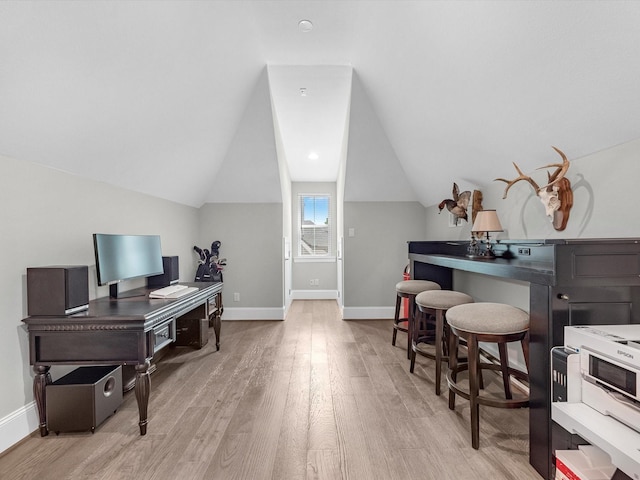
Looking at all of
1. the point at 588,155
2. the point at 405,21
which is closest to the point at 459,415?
the point at 588,155

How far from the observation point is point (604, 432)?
119 cm

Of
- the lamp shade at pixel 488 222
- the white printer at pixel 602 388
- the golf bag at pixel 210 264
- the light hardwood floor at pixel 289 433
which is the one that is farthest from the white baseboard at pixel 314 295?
the white printer at pixel 602 388

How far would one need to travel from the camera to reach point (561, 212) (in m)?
2.04

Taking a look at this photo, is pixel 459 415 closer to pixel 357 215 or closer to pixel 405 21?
pixel 405 21

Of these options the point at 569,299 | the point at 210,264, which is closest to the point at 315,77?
the point at 210,264

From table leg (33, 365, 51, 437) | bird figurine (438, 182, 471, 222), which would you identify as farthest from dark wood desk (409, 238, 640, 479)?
table leg (33, 365, 51, 437)

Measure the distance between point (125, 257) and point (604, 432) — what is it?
2.97 m

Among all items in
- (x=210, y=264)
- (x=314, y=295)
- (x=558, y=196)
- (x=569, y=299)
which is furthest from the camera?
(x=314, y=295)

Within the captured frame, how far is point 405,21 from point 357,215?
107 inches

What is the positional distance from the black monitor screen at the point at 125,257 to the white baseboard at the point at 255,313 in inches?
68.8

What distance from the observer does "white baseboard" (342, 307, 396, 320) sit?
4680 millimetres

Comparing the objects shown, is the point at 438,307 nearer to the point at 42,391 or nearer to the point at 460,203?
the point at 460,203

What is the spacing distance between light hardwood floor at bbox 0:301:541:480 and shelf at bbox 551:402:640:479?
44 centimetres

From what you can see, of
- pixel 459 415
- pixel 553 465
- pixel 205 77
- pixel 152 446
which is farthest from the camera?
pixel 205 77
